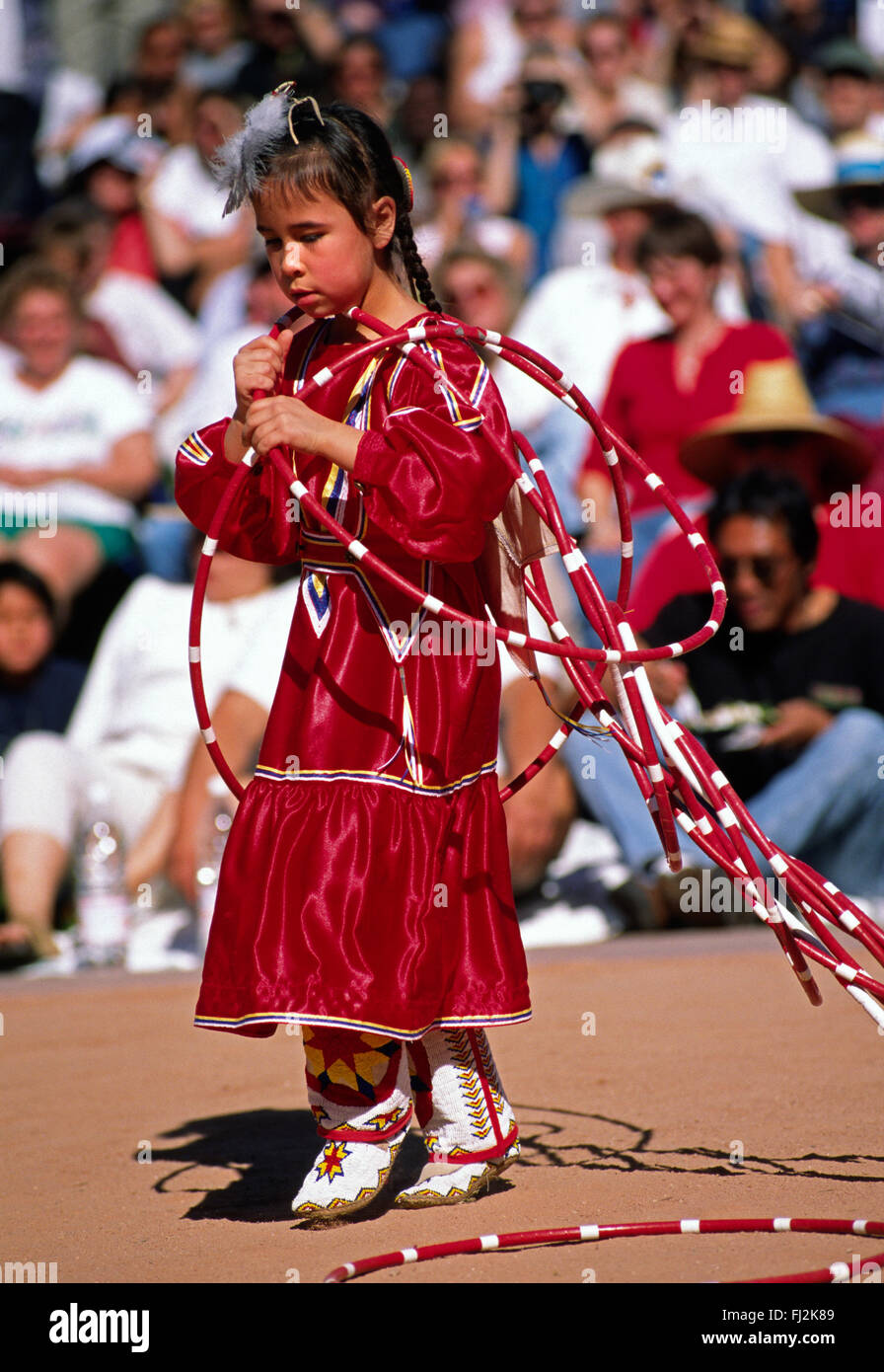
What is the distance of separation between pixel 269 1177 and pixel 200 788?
3117 mm

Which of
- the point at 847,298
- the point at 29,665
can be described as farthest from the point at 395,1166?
the point at 847,298

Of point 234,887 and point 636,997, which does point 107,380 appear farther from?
point 234,887

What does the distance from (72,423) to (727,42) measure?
4296 mm

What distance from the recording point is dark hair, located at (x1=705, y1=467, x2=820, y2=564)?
669cm

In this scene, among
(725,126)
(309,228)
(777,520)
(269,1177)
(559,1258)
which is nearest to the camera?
(559,1258)

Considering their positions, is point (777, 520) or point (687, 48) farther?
point (687, 48)

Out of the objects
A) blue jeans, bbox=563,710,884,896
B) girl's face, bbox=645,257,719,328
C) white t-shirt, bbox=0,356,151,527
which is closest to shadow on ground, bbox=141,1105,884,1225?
blue jeans, bbox=563,710,884,896

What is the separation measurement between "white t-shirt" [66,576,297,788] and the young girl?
3.51m

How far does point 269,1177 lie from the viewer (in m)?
3.73

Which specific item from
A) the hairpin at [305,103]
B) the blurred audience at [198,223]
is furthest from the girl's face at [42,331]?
the hairpin at [305,103]

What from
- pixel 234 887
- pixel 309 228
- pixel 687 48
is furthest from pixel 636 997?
pixel 687 48

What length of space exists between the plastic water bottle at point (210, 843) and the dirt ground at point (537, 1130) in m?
0.40

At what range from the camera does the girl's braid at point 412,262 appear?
11.5 ft

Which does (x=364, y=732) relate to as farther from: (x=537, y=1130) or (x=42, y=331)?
(x=42, y=331)
